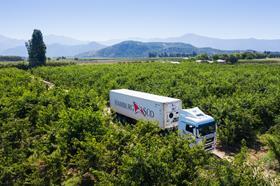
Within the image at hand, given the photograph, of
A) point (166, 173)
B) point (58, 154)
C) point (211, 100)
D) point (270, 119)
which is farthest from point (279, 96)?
point (58, 154)

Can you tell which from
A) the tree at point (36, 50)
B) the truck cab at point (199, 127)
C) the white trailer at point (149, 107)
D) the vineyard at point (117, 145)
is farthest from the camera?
the tree at point (36, 50)

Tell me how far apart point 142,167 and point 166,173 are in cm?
111

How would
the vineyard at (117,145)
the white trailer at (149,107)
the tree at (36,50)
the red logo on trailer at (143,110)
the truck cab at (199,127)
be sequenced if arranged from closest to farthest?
the vineyard at (117,145) < the truck cab at (199,127) < the white trailer at (149,107) < the red logo on trailer at (143,110) < the tree at (36,50)

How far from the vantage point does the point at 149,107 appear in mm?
27562

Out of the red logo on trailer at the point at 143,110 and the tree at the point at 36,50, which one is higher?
the tree at the point at 36,50

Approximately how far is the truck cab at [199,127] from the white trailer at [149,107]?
3292mm

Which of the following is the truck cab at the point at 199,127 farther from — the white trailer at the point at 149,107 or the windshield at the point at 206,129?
the white trailer at the point at 149,107

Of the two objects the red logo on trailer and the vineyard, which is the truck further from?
the vineyard

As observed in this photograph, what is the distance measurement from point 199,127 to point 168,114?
5.10 meters

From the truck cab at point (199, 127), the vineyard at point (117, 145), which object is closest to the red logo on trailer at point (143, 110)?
the vineyard at point (117, 145)

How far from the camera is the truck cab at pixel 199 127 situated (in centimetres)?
Answer: 2123

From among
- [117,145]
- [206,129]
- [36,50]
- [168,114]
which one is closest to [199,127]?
[206,129]

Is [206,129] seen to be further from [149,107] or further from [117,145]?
[117,145]

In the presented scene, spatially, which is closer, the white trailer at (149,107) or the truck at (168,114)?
the truck at (168,114)
